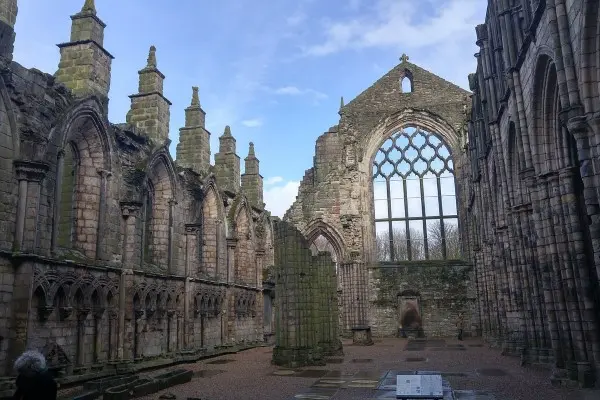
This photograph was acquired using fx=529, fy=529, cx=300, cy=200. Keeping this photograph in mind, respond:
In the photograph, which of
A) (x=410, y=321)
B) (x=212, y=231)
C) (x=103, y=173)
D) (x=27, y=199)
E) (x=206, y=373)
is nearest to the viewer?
(x=27, y=199)

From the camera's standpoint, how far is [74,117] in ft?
36.5

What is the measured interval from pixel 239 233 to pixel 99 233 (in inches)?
406

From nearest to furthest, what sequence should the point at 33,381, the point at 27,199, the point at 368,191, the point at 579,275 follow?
the point at 33,381 < the point at 579,275 < the point at 27,199 < the point at 368,191

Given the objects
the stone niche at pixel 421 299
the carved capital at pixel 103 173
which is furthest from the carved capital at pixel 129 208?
the stone niche at pixel 421 299

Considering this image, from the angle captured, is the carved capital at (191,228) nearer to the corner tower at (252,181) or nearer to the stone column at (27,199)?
the stone column at (27,199)

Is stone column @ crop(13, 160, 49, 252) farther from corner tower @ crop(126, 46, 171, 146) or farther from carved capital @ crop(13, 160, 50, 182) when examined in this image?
corner tower @ crop(126, 46, 171, 146)

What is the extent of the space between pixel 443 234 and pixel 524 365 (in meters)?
14.6

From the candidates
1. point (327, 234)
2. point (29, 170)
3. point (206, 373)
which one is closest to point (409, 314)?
point (327, 234)

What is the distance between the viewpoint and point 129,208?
1297 centimetres

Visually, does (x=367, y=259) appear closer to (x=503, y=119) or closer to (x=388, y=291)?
(x=388, y=291)

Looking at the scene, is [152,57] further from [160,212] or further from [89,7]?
[160,212]

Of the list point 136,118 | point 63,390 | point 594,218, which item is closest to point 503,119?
point 594,218

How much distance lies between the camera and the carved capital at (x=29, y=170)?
9.46 m

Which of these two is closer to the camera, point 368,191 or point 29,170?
point 29,170
